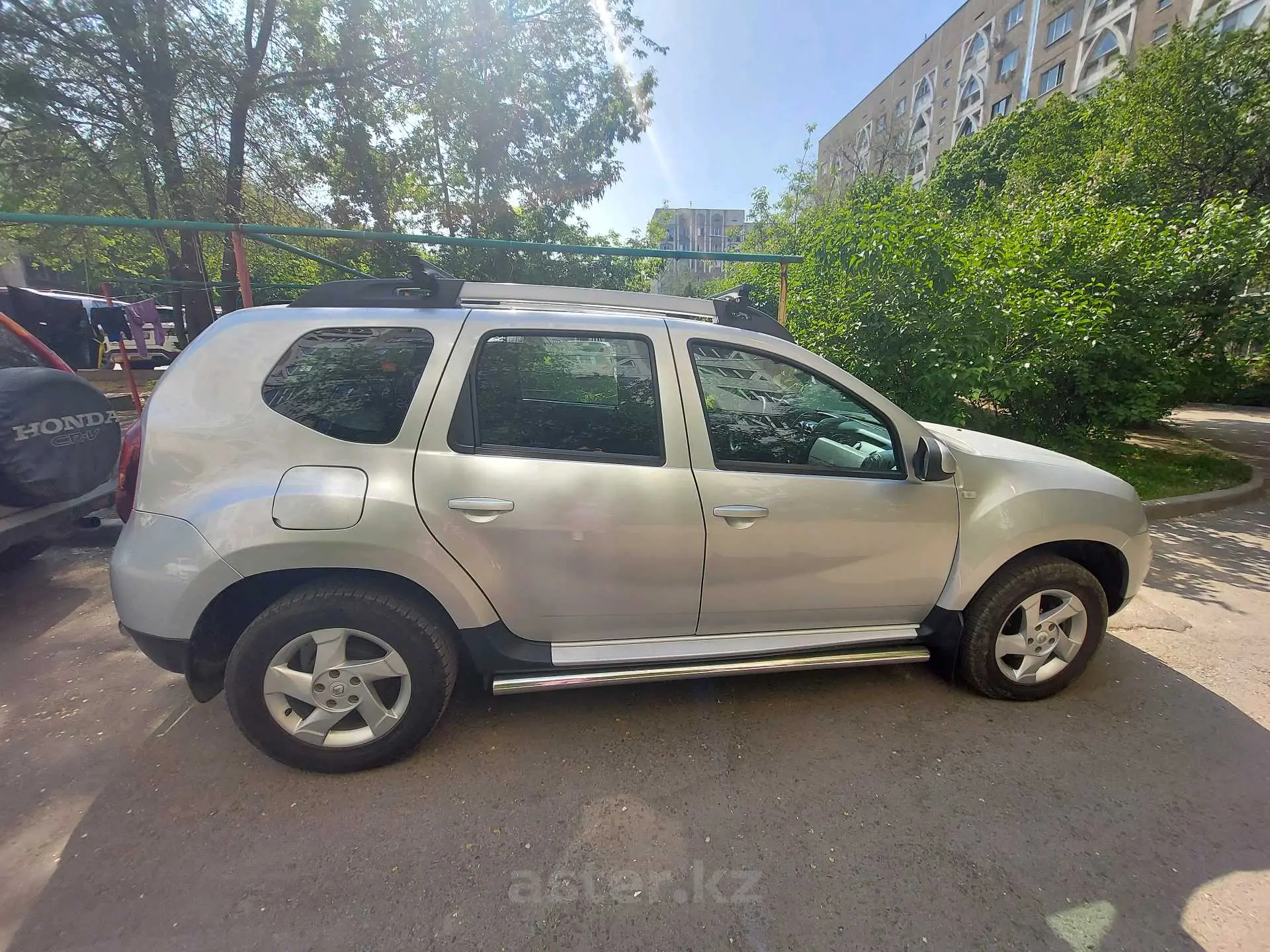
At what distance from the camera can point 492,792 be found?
7.09 ft

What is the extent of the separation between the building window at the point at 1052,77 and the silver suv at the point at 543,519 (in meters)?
50.4

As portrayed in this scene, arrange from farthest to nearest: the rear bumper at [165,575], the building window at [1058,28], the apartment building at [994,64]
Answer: the building window at [1058,28] < the apartment building at [994,64] < the rear bumper at [165,575]

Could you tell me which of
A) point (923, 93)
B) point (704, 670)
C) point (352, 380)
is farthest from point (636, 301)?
point (923, 93)

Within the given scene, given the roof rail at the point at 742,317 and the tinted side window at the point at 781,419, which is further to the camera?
the roof rail at the point at 742,317

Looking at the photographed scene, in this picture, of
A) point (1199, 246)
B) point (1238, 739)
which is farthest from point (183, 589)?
point (1199, 246)

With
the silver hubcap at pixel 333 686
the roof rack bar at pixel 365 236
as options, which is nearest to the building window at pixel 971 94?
the roof rack bar at pixel 365 236

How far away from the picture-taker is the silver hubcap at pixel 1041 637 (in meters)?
2.64

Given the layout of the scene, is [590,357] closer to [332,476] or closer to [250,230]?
[332,476]

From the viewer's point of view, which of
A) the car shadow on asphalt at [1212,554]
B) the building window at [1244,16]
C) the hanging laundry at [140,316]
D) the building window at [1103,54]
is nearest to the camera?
the car shadow on asphalt at [1212,554]

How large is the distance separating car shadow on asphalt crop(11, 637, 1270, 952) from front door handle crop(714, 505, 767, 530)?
967 millimetres

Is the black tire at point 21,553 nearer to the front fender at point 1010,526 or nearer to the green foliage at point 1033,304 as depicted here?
the front fender at point 1010,526

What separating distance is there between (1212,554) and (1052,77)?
48.8 meters

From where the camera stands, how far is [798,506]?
2.34 m

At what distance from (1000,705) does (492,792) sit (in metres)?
2.41
